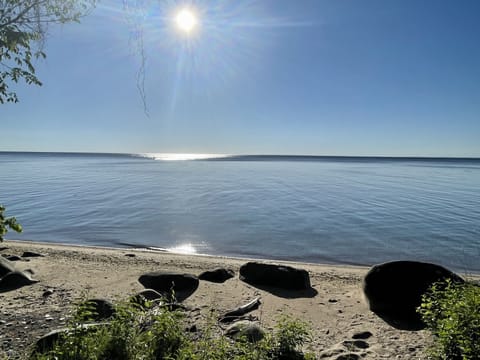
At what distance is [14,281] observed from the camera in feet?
27.7

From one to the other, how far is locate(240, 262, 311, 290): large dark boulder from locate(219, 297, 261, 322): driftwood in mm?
1288

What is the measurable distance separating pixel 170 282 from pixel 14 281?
14.4ft

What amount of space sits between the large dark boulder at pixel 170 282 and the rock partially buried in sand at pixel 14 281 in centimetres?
322

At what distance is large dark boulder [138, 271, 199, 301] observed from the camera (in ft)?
27.6

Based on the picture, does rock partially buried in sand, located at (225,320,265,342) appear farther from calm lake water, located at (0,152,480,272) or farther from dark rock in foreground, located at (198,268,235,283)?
calm lake water, located at (0,152,480,272)

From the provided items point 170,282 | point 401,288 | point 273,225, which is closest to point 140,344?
point 170,282

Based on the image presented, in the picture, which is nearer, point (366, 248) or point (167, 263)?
point (167, 263)

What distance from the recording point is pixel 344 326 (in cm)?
663

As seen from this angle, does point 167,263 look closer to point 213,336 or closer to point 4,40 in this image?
point 213,336

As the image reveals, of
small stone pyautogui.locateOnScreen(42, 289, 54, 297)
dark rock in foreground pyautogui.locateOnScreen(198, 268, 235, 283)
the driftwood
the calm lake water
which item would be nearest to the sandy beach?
small stone pyautogui.locateOnScreen(42, 289, 54, 297)

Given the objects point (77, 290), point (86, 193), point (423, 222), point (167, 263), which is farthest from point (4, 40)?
point (86, 193)

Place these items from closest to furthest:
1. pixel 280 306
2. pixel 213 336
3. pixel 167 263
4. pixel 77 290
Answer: pixel 213 336 → pixel 280 306 → pixel 77 290 → pixel 167 263

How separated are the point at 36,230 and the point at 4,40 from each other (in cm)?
1776

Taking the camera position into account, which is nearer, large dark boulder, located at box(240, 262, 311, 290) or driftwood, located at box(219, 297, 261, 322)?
driftwood, located at box(219, 297, 261, 322)
